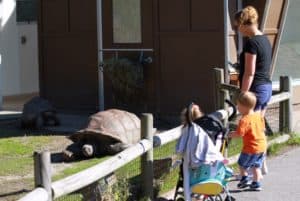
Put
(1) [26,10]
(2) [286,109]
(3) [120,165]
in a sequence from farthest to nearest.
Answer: (1) [26,10], (2) [286,109], (3) [120,165]

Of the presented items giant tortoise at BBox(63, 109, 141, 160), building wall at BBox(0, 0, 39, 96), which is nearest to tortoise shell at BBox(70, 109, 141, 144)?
giant tortoise at BBox(63, 109, 141, 160)

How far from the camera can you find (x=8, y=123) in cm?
1323

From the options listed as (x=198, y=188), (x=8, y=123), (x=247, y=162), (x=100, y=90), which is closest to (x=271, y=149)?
(x=247, y=162)

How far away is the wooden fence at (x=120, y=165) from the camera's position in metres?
5.07

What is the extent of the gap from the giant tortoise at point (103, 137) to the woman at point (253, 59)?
2.81 meters

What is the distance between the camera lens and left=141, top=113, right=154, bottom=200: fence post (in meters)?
6.82

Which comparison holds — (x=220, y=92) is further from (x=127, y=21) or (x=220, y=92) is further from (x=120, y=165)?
(x=127, y=21)

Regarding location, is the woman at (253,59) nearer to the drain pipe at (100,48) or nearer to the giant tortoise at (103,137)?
the giant tortoise at (103,137)

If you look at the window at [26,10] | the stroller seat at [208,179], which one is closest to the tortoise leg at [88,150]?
the stroller seat at [208,179]

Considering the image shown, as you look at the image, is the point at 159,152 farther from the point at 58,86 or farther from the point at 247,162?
the point at 58,86

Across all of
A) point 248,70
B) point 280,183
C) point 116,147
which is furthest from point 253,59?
point 116,147

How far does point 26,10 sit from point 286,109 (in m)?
7.97

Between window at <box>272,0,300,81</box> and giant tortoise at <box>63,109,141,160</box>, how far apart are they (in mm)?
4140

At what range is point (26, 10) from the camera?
54.2ft
